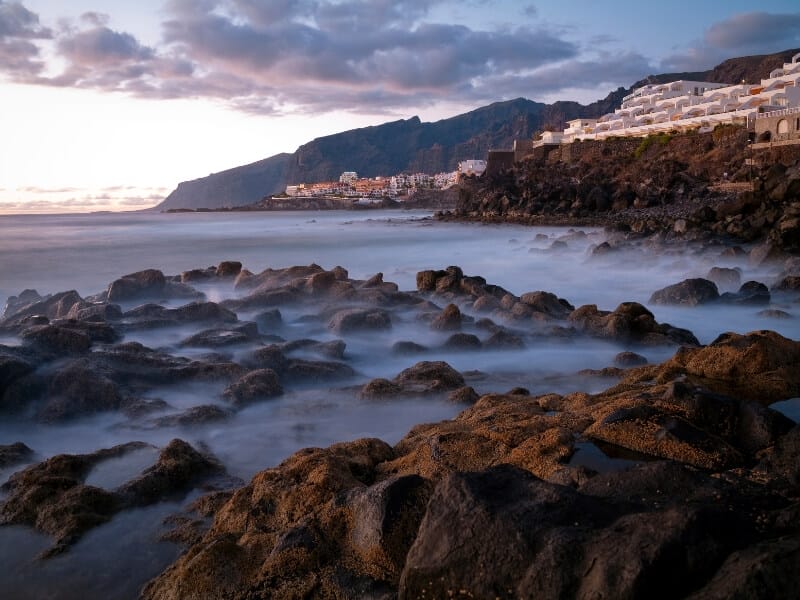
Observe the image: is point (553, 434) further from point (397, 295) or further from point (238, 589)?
point (397, 295)

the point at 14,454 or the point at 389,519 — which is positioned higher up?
the point at 389,519

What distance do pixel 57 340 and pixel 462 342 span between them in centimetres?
503

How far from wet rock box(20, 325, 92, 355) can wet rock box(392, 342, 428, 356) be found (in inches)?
152

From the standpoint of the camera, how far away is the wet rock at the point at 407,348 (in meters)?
8.90

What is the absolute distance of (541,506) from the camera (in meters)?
2.21

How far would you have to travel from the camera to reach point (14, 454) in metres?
5.04

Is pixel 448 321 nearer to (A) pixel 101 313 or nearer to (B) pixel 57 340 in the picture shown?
(B) pixel 57 340

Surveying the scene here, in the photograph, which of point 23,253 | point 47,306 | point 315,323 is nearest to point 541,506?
point 315,323

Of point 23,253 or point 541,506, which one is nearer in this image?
point 541,506

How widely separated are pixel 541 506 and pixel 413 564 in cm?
48

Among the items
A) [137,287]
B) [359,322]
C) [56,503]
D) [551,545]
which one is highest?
[551,545]

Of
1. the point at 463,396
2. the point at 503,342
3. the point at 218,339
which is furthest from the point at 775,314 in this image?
the point at 218,339

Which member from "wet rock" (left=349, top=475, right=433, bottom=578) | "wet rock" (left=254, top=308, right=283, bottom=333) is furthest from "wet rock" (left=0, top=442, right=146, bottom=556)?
"wet rock" (left=254, top=308, right=283, bottom=333)

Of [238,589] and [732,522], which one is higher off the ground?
[732,522]
